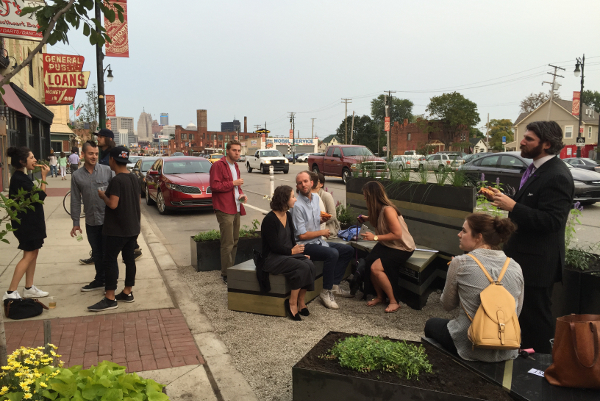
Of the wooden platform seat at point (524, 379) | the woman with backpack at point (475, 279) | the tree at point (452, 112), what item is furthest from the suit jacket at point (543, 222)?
the tree at point (452, 112)

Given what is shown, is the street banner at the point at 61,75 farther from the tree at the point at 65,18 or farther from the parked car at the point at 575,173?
the tree at the point at 65,18

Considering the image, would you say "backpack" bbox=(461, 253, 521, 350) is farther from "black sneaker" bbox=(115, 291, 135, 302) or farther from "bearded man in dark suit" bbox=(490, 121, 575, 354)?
"black sneaker" bbox=(115, 291, 135, 302)

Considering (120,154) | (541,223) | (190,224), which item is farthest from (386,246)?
(190,224)

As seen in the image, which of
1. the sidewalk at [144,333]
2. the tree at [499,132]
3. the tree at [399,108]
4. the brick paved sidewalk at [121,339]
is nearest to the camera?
the sidewalk at [144,333]

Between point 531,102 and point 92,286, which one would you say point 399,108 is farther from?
point 92,286

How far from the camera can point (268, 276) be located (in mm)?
5184

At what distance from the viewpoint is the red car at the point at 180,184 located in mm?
13445

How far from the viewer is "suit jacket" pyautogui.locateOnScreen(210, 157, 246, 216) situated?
6.42 meters

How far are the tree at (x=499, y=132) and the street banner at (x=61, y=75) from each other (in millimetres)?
82617

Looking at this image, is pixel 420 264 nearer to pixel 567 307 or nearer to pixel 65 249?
pixel 567 307

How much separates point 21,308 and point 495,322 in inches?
185

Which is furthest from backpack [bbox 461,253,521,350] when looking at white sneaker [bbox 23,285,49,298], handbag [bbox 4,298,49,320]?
white sneaker [bbox 23,285,49,298]

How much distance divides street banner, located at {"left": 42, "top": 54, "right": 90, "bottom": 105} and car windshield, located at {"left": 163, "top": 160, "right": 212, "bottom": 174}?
7391mm

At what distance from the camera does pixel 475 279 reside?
319 centimetres
